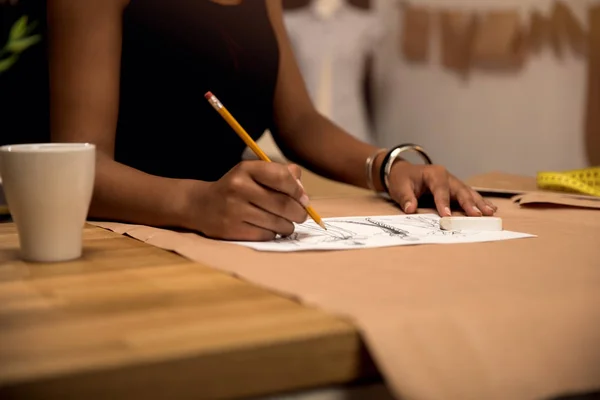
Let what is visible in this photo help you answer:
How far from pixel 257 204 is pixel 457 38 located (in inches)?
51.8

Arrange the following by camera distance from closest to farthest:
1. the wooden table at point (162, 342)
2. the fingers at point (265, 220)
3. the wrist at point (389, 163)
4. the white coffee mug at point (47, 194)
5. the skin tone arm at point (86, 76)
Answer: the wooden table at point (162, 342), the white coffee mug at point (47, 194), the fingers at point (265, 220), the skin tone arm at point (86, 76), the wrist at point (389, 163)

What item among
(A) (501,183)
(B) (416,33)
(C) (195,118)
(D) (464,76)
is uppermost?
(B) (416,33)

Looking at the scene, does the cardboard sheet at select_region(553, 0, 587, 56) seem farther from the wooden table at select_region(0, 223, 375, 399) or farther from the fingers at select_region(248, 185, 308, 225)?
the wooden table at select_region(0, 223, 375, 399)

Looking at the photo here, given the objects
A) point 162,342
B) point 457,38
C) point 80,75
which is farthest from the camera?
point 457,38

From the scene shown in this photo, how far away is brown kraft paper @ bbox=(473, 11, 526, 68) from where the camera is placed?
6.15 ft

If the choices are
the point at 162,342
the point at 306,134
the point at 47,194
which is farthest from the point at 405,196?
the point at 162,342

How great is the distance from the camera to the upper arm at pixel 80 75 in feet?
3.14

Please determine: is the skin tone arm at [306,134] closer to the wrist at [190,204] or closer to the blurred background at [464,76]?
the blurred background at [464,76]

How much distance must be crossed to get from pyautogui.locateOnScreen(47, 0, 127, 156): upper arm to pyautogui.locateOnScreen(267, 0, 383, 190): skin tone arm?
0.43 m

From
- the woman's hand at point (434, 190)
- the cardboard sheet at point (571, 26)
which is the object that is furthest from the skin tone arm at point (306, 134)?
the cardboard sheet at point (571, 26)

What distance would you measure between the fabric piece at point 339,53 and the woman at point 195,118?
244 millimetres

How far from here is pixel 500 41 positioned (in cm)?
189

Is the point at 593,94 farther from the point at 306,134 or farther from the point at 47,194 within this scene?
the point at 47,194

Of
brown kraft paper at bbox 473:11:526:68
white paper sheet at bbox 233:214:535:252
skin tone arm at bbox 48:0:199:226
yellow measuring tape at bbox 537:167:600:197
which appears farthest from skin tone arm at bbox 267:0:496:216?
brown kraft paper at bbox 473:11:526:68
